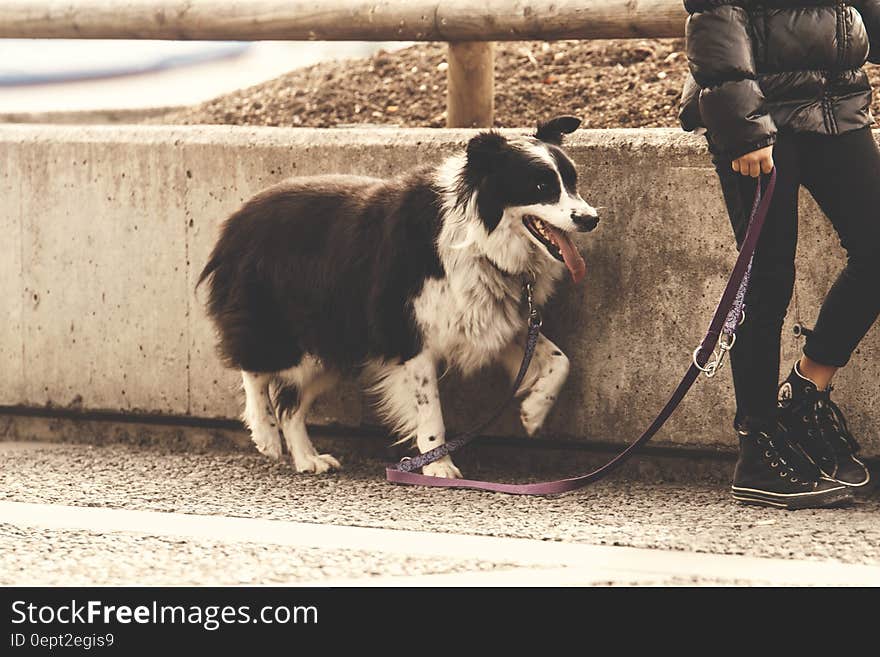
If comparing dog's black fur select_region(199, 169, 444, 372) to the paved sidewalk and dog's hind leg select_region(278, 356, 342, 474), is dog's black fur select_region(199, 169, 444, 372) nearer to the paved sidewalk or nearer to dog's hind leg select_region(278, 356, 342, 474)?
dog's hind leg select_region(278, 356, 342, 474)

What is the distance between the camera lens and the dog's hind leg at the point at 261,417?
638cm

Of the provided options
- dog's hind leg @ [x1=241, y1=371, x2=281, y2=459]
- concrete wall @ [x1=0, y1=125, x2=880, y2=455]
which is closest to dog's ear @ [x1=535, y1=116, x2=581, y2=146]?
concrete wall @ [x1=0, y1=125, x2=880, y2=455]

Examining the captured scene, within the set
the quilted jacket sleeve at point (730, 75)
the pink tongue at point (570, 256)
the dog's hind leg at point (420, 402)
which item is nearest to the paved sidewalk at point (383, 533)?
the dog's hind leg at point (420, 402)

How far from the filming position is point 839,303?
500cm

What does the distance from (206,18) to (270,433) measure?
2027 millimetres

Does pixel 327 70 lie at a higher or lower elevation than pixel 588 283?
higher

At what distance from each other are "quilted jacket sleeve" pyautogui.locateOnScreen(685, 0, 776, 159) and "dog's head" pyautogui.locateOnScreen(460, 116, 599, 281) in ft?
3.26

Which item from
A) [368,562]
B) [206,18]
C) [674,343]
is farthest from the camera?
[206,18]

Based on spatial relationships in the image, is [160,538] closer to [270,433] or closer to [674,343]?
[270,433]

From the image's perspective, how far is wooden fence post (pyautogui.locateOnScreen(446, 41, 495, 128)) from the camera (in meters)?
6.70

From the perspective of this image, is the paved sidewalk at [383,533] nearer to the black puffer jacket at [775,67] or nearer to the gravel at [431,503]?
the gravel at [431,503]

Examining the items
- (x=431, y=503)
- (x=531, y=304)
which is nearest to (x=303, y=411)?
(x=431, y=503)

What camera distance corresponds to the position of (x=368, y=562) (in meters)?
4.31

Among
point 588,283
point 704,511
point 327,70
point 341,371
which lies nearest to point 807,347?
point 704,511
